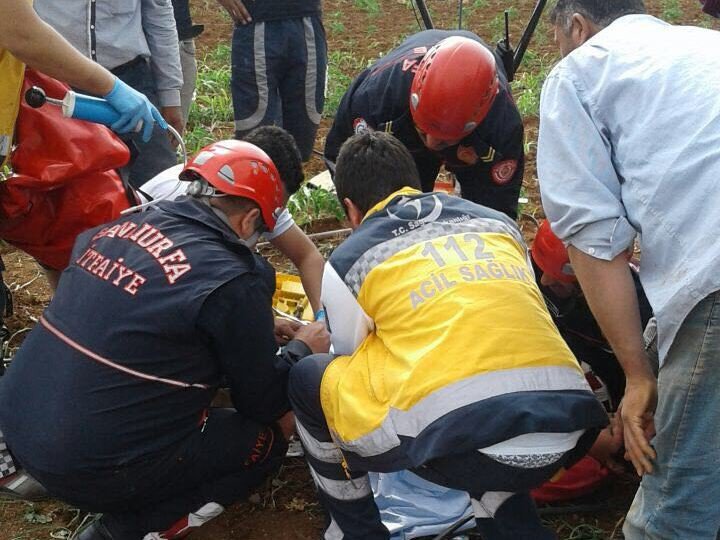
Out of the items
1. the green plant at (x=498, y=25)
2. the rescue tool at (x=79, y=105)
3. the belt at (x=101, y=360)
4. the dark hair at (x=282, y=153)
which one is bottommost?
the green plant at (x=498, y=25)

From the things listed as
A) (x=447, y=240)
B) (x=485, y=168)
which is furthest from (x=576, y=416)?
(x=485, y=168)

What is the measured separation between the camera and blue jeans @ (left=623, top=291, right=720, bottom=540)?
2.35m

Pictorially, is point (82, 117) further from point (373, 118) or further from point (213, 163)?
point (373, 118)

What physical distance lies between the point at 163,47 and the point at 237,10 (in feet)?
3.64

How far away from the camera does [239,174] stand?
325 cm

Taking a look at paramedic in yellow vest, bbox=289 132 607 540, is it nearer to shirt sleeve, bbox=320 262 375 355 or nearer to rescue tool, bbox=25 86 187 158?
shirt sleeve, bbox=320 262 375 355

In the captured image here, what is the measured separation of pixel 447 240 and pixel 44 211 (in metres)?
1.87

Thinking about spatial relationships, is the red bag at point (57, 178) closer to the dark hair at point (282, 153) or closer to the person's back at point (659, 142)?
the dark hair at point (282, 153)

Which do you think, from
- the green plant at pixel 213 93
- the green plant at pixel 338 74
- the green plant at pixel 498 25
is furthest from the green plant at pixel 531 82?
the green plant at pixel 213 93

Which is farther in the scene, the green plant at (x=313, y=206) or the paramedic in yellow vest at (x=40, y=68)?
the green plant at (x=313, y=206)

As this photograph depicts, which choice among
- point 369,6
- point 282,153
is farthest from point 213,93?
point 282,153

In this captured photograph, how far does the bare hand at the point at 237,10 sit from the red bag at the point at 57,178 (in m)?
2.26

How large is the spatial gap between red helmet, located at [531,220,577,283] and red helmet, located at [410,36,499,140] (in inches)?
24.0

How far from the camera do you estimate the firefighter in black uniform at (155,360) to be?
9.65 feet
